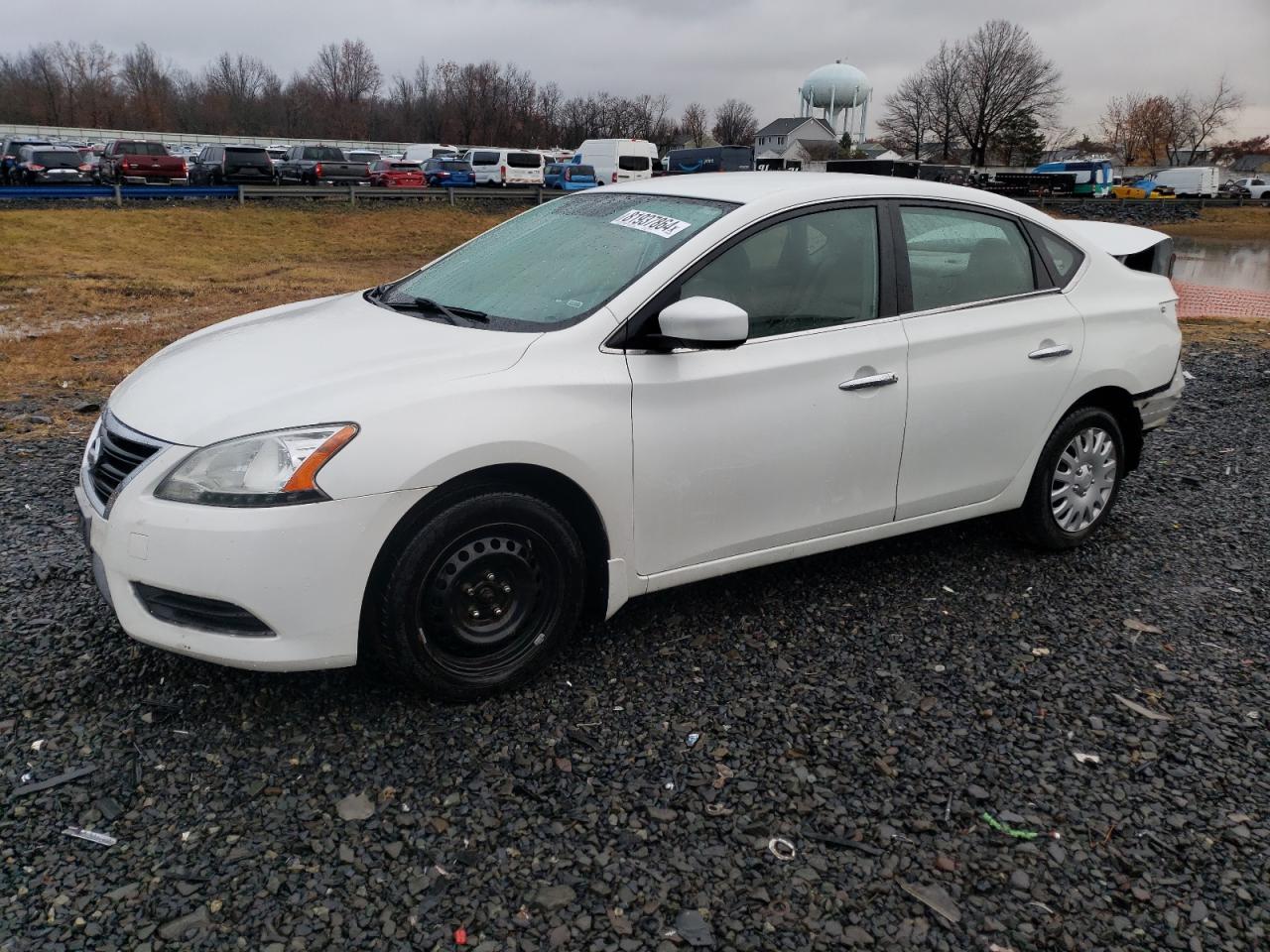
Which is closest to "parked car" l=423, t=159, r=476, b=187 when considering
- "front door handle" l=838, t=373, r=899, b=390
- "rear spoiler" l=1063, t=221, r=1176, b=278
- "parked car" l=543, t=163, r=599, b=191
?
"parked car" l=543, t=163, r=599, b=191

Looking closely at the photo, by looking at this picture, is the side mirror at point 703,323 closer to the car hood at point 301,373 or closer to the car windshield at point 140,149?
the car hood at point 301,373

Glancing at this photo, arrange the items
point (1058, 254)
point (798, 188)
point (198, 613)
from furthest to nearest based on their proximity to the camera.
→ point (1058, 254), point (798, 188), point (198, 613)

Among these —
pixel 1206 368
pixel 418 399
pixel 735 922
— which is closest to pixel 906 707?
pixel 735 922

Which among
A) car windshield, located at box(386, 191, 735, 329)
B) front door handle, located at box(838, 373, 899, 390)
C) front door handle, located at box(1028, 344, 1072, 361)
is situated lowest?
front door handle, located at box(838, 373, 899, 390)

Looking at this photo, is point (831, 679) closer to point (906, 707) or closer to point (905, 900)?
point (906, 707)

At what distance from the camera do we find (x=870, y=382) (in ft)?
12.3

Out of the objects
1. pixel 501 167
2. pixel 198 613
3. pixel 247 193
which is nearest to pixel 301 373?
pixel 198 613

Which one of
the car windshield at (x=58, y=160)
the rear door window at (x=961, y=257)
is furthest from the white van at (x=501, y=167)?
the rear door window at (x=961, y=257)

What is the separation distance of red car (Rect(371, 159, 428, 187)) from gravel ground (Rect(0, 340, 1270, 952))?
35.7m

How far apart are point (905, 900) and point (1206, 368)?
349 inches

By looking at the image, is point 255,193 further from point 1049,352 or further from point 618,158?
point 1049,352

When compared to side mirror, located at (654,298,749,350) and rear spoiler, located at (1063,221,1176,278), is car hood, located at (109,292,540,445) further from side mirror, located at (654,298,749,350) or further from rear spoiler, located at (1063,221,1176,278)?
rear spoiler, located at (1063,221,1176,278)

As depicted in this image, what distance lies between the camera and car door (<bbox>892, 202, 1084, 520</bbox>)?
155 inches

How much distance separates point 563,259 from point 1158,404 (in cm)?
304
